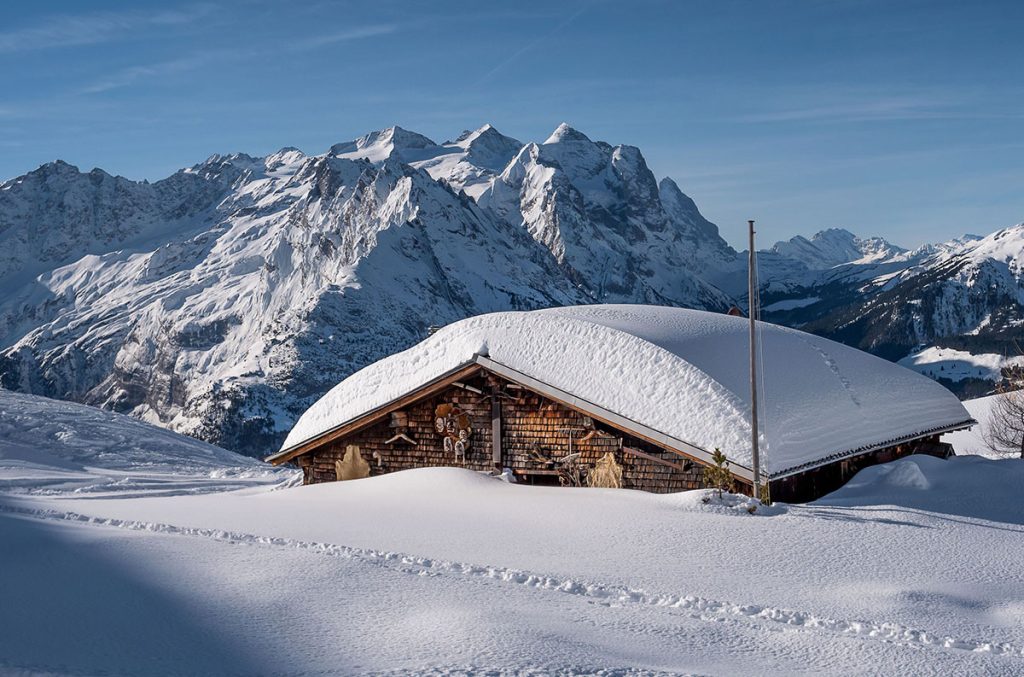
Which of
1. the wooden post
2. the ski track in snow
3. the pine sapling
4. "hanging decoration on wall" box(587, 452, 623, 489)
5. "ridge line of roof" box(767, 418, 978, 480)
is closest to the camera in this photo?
the ski track in snow

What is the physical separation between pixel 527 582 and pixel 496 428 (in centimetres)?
1043

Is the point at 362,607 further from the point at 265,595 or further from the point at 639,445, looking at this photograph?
the point at 639,445

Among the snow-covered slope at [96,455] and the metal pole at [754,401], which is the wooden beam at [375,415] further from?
the metal pole at [754,401]

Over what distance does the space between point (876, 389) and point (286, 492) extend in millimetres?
16677

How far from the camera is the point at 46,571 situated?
13.2 metres

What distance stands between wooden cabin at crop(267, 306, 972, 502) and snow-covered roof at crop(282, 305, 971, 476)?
0.05m

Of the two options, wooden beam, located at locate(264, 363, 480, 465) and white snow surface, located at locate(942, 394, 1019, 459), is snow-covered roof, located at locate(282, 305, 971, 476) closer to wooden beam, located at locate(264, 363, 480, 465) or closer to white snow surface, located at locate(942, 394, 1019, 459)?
wooden beam, located at locate(264, 363, 480, 465)

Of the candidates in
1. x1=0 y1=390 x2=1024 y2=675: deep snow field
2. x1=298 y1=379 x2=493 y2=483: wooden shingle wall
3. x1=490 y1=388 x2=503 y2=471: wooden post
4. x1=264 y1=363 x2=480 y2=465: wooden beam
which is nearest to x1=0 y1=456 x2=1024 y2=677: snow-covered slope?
x1=0 y1=390 x2=1024 y2=675: deep snow field

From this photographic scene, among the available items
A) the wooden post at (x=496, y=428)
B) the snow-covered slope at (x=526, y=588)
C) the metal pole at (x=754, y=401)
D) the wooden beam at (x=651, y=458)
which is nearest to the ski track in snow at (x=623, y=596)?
the snow-covered slope at (x=526, y=588)

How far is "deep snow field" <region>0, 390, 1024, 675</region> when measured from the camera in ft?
33.7

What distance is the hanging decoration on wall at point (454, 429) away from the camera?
24062mm

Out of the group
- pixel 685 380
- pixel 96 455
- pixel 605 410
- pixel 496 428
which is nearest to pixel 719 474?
pixel 685 380

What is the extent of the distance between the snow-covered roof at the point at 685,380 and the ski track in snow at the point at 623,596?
25.7ft

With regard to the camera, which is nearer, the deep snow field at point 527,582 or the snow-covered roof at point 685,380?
the deep snow field at point 527,582
